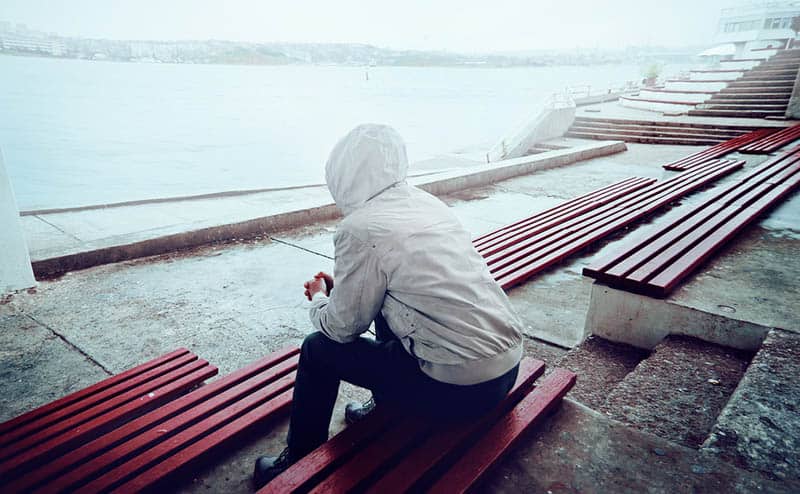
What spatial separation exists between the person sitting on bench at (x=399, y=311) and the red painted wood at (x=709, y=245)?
Answer: 5.07ft

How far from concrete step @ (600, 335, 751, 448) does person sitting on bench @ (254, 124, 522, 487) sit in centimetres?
82

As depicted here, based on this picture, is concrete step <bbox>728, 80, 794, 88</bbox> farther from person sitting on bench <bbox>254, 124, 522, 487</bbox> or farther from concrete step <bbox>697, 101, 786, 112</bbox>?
person sitting on bench <bbox>254, 124, 522, 487</bbox>

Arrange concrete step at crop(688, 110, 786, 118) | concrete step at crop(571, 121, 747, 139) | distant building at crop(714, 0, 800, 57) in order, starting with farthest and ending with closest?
distant building at crop(714, 0, 800, 57) → concrete step at crop(688, 110, 786, 118) → concrete step at crop(571, 121, 747, 139)

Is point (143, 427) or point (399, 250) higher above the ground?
point (399, 250)

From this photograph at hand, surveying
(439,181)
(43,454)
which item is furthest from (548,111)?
(43,454)

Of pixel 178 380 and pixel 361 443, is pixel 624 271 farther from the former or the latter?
pixel 178 380

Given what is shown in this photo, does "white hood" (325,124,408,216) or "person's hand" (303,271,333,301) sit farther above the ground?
"white hood" (325,124,408,216)

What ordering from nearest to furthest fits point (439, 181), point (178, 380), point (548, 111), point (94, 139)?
point (178, 380)
point (439, 181)
point (548, 111)
point (94, 139)

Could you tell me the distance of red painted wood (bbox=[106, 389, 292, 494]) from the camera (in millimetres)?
2023

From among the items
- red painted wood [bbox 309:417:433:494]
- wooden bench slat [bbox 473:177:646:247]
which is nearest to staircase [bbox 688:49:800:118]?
wooden bench slat [bbox 473:177:646:247]

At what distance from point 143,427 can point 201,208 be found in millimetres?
9642

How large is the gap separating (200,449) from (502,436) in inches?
51.8

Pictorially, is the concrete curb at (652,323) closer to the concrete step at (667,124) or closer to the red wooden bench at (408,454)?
the red wooden bench at (408,454)

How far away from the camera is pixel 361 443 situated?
1881mm
